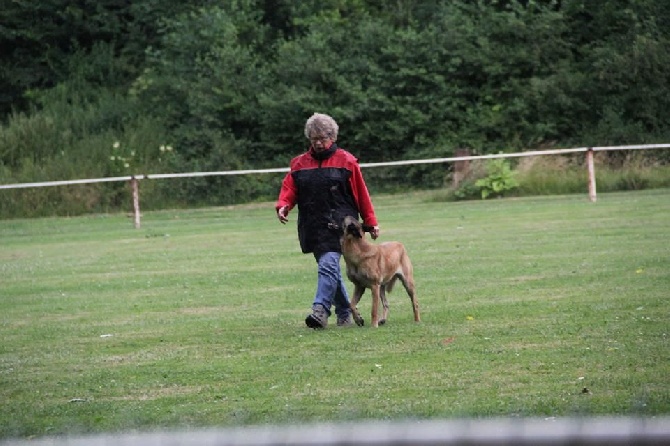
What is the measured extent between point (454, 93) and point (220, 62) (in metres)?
7.61

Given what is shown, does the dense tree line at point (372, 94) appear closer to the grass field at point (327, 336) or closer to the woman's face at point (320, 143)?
the grass field at point (327, 336)

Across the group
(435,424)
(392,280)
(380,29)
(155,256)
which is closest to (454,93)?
(380,29)

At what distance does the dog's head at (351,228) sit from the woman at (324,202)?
133 millimetres

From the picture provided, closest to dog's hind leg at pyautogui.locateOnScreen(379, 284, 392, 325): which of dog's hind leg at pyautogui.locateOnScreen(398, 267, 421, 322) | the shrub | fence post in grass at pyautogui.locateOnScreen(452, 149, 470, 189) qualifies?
dog's hind leg at pyautogui.locateOnScreen(398, 267, 421, 322)

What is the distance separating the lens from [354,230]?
10.2 meters

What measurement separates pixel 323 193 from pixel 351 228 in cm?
40

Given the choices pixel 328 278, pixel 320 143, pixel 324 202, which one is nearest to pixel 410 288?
pixel 328 278

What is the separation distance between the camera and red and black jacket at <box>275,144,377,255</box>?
408 inches

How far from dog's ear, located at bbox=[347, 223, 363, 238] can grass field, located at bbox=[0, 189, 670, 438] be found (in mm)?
804

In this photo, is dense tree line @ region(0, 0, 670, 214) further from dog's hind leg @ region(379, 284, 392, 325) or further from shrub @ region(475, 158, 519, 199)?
dog's hind leg @ region(379, 284, 392, 325)

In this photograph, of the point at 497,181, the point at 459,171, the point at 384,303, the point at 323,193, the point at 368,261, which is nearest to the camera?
the point at 368,261

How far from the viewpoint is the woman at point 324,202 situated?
10.4 meters

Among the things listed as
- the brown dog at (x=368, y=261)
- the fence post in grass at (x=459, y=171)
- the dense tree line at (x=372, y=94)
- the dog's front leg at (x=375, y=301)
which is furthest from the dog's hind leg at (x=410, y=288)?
the dense tree line at (x=372, y=94)

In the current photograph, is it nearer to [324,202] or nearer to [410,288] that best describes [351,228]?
[324,202]
